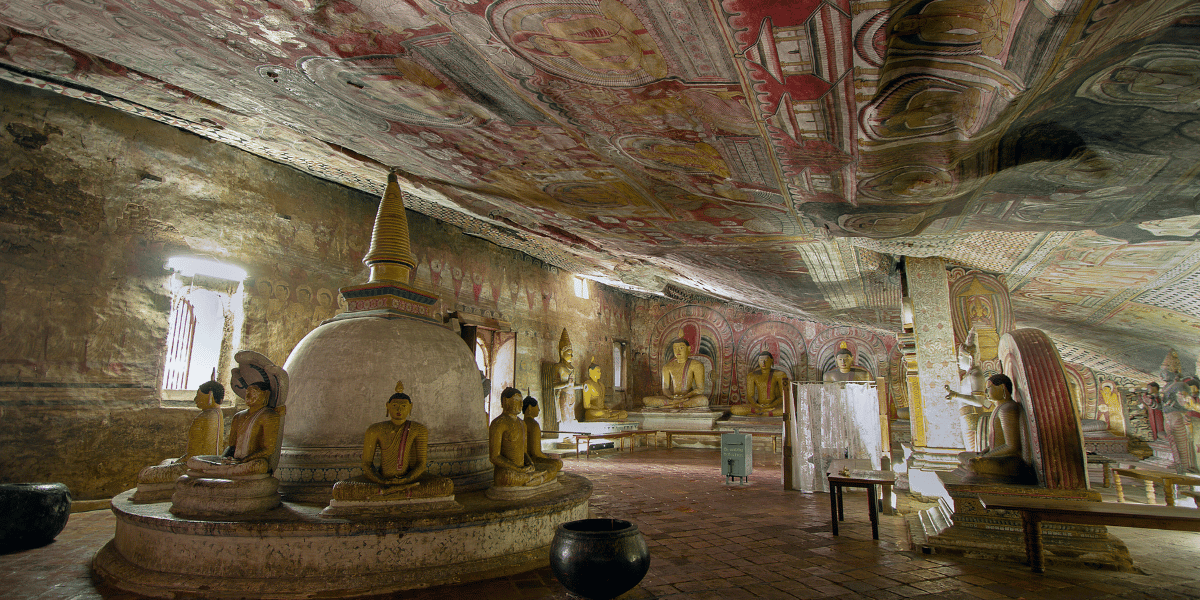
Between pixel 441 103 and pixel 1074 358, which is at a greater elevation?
pixel 441 103

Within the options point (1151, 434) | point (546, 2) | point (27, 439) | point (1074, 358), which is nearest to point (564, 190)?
point (546, 2)

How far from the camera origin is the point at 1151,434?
1155 centimetres

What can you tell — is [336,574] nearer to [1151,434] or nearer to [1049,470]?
[1049,470]

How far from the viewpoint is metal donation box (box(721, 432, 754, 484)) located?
8.29 metres

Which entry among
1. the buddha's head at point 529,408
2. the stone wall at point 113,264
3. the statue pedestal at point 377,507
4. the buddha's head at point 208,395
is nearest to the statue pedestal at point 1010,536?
the buddha's head at point 529,408

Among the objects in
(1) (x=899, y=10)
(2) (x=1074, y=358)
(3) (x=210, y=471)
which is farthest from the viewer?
(2) (x=1074, y=358)

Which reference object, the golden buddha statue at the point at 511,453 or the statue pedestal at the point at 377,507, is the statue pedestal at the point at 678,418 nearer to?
the golden buddha statue at the point at 511,453

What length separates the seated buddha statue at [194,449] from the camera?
490cm

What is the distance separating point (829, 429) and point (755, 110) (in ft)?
17.6

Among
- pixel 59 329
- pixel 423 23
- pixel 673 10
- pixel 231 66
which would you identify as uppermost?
pixel 231 66

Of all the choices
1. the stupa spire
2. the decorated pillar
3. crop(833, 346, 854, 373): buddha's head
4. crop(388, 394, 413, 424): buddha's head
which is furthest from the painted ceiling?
crop(833, 346, 854, 373): buddha's head

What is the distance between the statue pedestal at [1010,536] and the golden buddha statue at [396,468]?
418 cm

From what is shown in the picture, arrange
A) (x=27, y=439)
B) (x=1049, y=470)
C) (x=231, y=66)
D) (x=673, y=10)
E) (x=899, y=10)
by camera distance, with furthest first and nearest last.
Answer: (x=27, y=439)
(x=231, y=66)
(x=1049, y=470)
(x=673, y=10)
(x=899, y=10)

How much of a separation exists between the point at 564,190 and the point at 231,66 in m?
3.37
